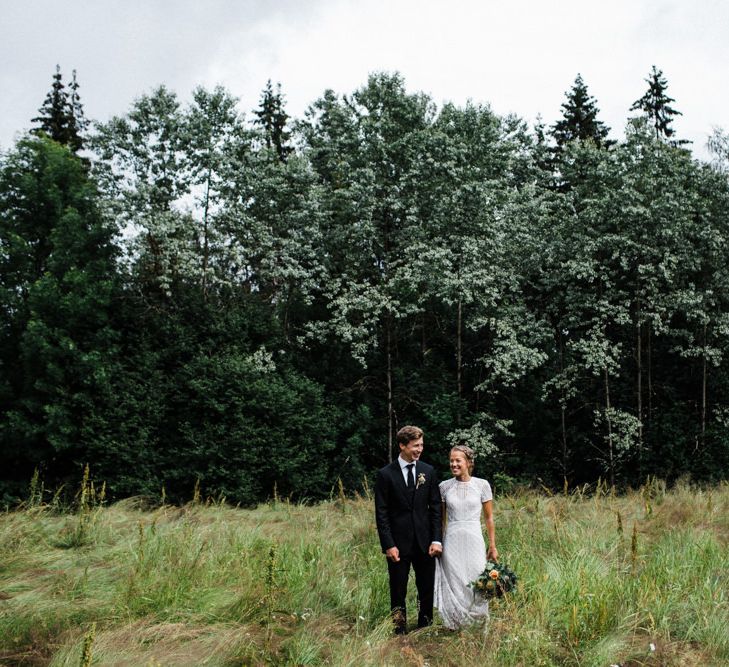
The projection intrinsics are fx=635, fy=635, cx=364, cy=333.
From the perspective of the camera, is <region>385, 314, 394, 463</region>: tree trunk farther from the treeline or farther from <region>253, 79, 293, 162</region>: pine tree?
<region>253, 79, 293, 162</region>: pine tree

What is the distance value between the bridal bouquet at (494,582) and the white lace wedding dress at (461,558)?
0.31ft

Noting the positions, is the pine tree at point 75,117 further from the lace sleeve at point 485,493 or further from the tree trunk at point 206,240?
the lace sleeve at point 485,493

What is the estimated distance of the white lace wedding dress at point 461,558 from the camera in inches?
196

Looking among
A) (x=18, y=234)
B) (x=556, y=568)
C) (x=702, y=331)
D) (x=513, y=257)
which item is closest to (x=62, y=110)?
(x=18, y=234)

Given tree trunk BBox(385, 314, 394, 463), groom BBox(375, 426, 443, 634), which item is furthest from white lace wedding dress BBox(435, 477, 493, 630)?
tree trunk BBox(385, 314, 394, 463)

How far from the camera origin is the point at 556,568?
18.2ft

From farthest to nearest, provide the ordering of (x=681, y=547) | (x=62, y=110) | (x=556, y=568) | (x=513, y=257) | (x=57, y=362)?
(x=62, y=110)
(x=513, y=257)
(x=57, y=362)
(x=681, y=547)
(x=556, y=568)

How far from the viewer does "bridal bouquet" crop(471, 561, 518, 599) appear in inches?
190

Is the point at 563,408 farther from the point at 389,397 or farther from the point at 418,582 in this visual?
the point at 418,582

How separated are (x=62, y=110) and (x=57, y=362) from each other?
663 inches

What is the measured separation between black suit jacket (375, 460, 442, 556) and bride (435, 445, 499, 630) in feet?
0.49

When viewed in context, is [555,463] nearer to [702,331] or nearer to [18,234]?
[702,331]

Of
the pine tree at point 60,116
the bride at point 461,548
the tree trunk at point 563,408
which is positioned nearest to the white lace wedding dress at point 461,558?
the bride at point 461,548

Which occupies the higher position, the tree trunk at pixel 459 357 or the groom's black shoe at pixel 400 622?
the tree trunk at pixel 459 357
